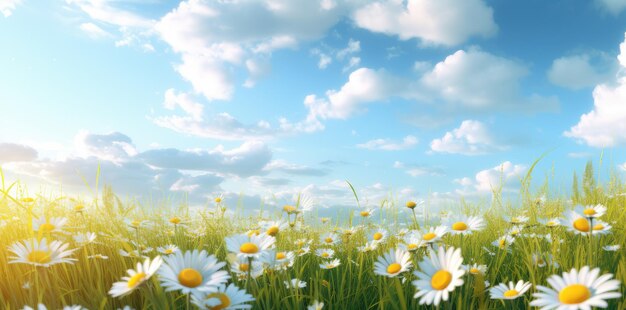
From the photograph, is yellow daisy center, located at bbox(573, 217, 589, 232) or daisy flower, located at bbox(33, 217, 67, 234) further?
daisy flower, located at bbox(33, 217, 67, 234)

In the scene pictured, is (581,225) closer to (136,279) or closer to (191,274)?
(191,274)

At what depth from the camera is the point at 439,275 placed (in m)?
1.83

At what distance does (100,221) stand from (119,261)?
1467mm

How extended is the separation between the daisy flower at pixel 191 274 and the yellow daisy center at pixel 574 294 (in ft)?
3.65

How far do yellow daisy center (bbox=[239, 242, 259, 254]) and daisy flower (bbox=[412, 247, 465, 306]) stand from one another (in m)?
0.70

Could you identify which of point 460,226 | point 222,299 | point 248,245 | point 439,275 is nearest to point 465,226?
point 460,226

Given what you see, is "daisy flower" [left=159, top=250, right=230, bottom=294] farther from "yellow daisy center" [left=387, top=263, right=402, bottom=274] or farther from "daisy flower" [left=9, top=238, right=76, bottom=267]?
"yellow daisy center" [left=387, top=263, right=402, bottom=274]

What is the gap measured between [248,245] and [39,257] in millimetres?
1003

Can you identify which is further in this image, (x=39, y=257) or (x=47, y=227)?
(x=47, y=227)

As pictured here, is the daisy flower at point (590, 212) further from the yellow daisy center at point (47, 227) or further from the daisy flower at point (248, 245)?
the yellow daisy center at point (47, 227)

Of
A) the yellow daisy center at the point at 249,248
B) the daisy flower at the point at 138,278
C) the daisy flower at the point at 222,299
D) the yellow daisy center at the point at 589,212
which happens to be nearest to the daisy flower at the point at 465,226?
the yellow daisy center at the point at 589,212

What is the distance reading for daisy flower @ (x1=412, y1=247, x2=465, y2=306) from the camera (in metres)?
1.72

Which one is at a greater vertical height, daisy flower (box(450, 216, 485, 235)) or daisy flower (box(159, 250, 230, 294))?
daisy flower (box(450, 216, 485, 235))

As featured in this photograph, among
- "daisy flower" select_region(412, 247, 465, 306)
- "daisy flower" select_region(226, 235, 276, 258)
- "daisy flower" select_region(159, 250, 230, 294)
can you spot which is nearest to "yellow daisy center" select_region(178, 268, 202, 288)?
"daisy flower" select_region(159, 250, 230, 294)
